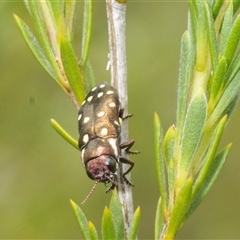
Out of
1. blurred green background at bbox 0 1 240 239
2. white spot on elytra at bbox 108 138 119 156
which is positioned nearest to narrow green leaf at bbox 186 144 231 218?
white spot on elytra at bbox 108 138 119 156

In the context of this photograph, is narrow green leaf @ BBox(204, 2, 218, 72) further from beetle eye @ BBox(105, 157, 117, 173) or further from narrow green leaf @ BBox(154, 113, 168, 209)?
beetle eye @ BBox(105, 157, 117, 173)

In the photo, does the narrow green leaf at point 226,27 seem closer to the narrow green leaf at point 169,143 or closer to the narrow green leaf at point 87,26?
the narrow green leaf at point 169,143

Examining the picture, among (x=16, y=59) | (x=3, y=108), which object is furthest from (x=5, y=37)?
(x=3, y=108)

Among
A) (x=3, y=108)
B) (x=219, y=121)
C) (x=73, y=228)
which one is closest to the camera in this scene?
(x=219, y=121)

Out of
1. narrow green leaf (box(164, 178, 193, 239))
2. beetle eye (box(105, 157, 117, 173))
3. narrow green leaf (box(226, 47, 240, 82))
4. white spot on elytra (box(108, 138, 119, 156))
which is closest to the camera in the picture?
narrow green leaf (box(164, 178, 193, 239))

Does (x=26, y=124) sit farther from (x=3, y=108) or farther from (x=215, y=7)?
(x=215, y=7)

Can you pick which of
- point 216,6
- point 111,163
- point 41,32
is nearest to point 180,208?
point 216,6

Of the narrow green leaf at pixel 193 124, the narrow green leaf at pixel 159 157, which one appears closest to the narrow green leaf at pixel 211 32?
the narrow green leaf at pixel 193 124
